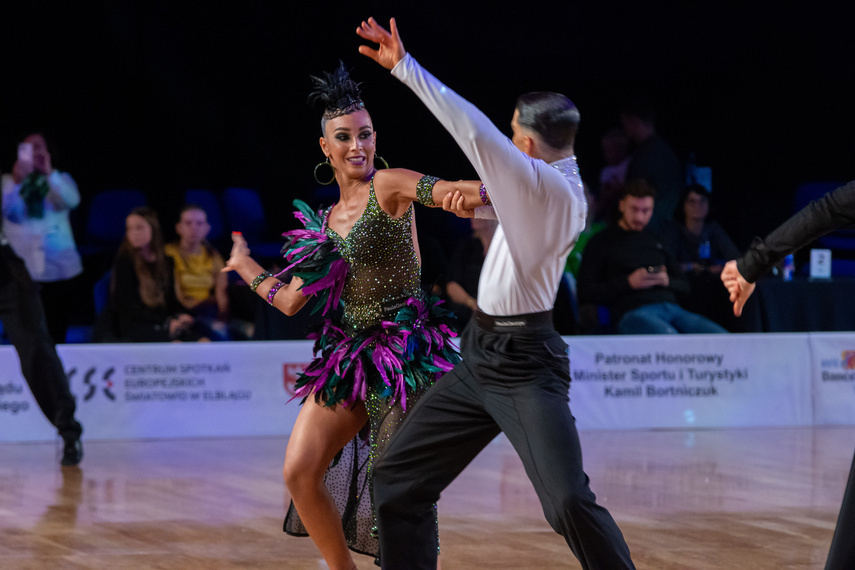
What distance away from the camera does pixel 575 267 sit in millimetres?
7480

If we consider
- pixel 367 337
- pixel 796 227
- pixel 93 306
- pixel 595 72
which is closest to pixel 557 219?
pixel 796 227

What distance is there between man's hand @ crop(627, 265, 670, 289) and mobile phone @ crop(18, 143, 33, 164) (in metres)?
4.42

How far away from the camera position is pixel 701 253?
7520 mm

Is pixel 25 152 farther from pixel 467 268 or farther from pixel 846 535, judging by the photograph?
pixel 846 535

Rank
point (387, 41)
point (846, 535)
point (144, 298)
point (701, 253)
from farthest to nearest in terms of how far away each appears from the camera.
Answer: point (701, 253)
point (144, 298)
point (387, 41)
point (846, 535)

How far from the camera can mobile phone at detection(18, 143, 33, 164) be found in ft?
23.5

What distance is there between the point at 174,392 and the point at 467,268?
222 cm

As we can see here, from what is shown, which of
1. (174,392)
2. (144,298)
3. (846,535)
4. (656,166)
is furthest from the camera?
(656,166)

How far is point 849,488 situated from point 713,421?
4.65 m

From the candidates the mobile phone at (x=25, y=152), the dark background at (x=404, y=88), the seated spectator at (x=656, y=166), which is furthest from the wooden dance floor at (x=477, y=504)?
the dark background at (x=404, y=88)

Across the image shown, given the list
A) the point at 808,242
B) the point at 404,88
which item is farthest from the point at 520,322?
the point at 404,88

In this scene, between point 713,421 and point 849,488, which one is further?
point 713,421

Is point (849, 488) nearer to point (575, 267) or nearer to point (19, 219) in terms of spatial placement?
point (575, 267)

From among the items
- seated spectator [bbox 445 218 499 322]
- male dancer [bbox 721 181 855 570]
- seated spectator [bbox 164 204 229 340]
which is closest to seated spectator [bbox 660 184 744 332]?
seated spectator [bbox 445 218 499 322]
